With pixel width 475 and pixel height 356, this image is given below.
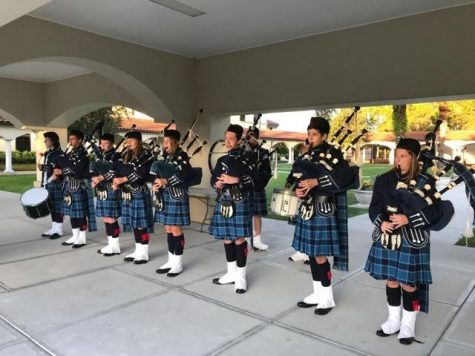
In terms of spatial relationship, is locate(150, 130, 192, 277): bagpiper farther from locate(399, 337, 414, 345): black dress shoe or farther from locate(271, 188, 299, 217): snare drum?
locate(399, 337, 414, 345): black dress shoe

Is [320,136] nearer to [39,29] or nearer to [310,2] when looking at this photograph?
[310,2]

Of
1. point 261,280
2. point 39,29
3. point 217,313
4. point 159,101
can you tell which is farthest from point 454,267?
point 39,29

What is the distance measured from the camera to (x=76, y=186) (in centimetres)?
487

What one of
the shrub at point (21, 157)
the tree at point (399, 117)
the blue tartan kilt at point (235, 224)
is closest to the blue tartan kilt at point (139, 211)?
the blue tartan kilt at point (235, 224)

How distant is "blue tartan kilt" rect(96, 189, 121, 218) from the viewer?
449 centimetres

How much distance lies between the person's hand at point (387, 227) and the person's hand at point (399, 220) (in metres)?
0.02

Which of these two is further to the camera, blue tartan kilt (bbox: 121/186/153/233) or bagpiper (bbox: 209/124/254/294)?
blue tartan kilt (bbox: 121/186/153/233)

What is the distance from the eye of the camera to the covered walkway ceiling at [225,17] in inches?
158

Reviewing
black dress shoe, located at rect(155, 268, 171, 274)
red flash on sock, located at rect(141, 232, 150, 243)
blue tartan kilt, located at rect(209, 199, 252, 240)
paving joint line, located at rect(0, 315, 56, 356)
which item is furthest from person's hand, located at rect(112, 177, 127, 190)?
paving joint line, located at rect(0, 315, 56, 356)

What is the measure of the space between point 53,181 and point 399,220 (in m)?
4.37

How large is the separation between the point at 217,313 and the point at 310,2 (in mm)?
2935

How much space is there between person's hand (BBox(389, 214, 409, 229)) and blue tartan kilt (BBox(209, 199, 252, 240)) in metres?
1.32

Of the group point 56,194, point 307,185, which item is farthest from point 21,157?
point 307,185

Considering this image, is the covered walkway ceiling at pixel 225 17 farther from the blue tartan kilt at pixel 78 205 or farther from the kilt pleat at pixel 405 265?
the kilt pleat at pixel 405 265
